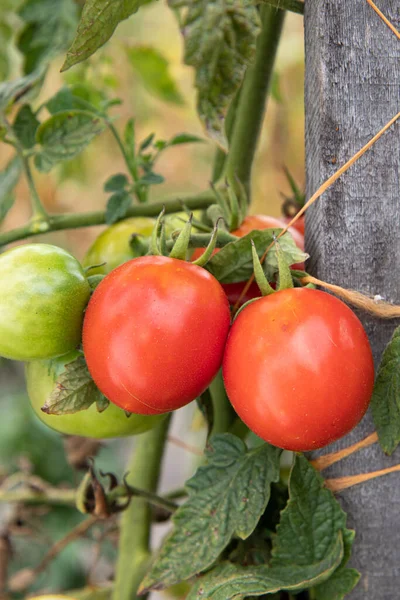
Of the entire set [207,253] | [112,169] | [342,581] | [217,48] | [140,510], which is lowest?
[112,169]

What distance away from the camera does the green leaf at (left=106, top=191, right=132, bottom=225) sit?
652 millimetres

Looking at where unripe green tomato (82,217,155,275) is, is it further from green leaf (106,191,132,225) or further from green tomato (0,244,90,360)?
green tomato (0,244,90,360)

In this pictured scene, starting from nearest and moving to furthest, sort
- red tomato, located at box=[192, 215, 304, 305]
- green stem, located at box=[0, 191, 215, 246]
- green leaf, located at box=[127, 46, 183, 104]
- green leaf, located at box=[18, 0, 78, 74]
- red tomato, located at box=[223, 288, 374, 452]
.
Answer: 1. red tomato, located at box=[223, 288, 374, 452]
2. red tomato, located at box=[192, 215, 304, 305]
3. green stem, located at box=[0, 191, 215, 246]
4. green leaf, located at box=[18, 0, 78, 74]
5. green leaf, located at box=[127, 46, 183, 104]

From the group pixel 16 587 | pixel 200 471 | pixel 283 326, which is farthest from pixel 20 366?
pixel 283 326

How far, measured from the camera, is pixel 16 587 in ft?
3.06

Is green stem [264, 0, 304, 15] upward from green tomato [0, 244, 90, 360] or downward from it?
upward

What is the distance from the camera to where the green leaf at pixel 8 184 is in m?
0.71

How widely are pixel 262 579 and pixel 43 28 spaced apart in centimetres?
73

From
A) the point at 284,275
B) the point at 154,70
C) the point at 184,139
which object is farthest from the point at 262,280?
the point at 154,70

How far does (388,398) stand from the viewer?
0.49m

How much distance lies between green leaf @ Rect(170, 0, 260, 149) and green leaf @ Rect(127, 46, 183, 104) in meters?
0.62

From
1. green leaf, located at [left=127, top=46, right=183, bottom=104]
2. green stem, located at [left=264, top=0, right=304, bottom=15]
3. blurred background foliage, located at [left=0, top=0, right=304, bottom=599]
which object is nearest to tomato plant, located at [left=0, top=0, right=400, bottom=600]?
green stem, located at [left=264, top=0, right=304, bottom=15]

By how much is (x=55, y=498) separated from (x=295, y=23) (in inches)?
61.7

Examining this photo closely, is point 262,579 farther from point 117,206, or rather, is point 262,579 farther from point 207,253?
point 117,206
